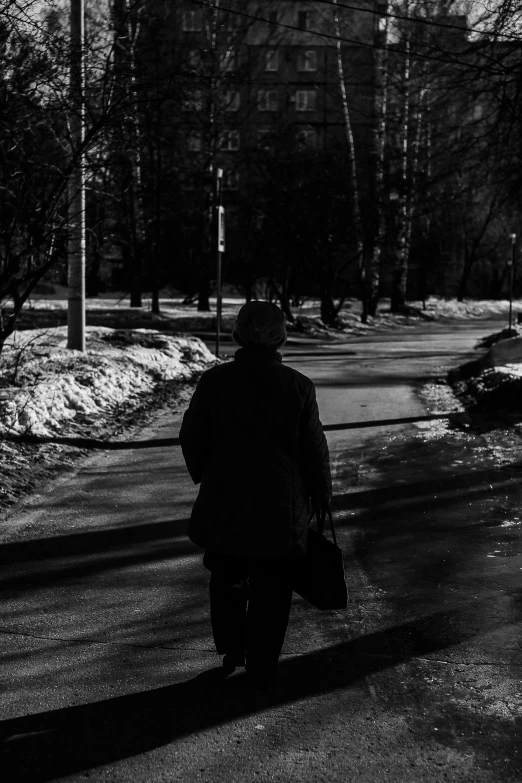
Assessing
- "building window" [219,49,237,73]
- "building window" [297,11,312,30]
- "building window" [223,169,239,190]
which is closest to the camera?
"building window" [219,49,237,73]

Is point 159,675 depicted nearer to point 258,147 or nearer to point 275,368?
point 275,368

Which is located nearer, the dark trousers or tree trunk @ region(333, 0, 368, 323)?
the dark trousers

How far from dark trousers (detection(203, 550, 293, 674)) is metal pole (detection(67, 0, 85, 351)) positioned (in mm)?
7255

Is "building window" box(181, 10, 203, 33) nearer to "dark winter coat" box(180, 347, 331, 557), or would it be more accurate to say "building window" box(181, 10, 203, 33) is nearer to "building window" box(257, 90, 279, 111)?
"building window" box(257, 90, 279, 111)

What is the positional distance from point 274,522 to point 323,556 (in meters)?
0.33

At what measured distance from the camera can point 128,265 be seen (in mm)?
40719

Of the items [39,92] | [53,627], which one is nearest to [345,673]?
[53,627]

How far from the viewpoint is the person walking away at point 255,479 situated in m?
4.14

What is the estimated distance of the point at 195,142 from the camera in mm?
44344

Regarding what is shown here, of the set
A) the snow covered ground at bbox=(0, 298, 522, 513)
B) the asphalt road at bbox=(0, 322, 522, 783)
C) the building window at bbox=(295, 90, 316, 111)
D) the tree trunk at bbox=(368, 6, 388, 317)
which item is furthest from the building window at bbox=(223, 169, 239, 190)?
the asphalt road at bbox=(0, 322, 522, 783)

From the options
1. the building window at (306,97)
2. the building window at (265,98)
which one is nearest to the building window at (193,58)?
the building window at (265,98)

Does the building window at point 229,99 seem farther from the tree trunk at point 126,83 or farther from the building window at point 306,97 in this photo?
the tree trunk at point 126,83

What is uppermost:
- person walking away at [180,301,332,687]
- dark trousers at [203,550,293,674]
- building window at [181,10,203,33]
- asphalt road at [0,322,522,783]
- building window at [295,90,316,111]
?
building window at [295,90,316,111]

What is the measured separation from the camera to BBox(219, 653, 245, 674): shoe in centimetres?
438
